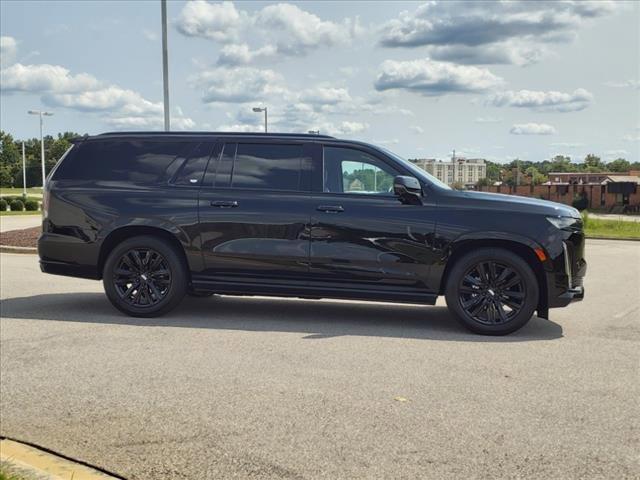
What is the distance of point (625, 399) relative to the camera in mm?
4590

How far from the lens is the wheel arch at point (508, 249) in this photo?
6.49 m

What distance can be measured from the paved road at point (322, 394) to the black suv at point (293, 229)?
423mm

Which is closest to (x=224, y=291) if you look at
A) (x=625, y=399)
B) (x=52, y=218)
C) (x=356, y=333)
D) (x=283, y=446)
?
(x=356, y=333)

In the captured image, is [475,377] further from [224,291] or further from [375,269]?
[224,291]

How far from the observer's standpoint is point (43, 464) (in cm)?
346

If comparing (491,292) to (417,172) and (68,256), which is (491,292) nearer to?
(417,172)

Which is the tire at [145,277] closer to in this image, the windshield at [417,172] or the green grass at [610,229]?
the windshield at [417,172]

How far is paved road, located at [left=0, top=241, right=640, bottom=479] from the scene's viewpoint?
3.61 m

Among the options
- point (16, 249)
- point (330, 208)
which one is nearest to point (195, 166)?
point (330, 208)

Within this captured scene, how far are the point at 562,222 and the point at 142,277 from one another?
14.1 feet

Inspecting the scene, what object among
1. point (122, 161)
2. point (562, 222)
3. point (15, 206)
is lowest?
point (15, 206)

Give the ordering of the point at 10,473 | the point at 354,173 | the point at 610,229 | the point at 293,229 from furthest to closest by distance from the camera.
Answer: the point at 610,229 → the point at 354,173 → the point at 293,229 → the point at 10,473

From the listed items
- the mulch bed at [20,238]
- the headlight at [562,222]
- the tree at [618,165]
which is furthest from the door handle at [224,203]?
the tree at [618,165]

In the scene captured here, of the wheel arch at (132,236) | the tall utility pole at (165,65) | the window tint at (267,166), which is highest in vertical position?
the tall utility pole at (165,65)
